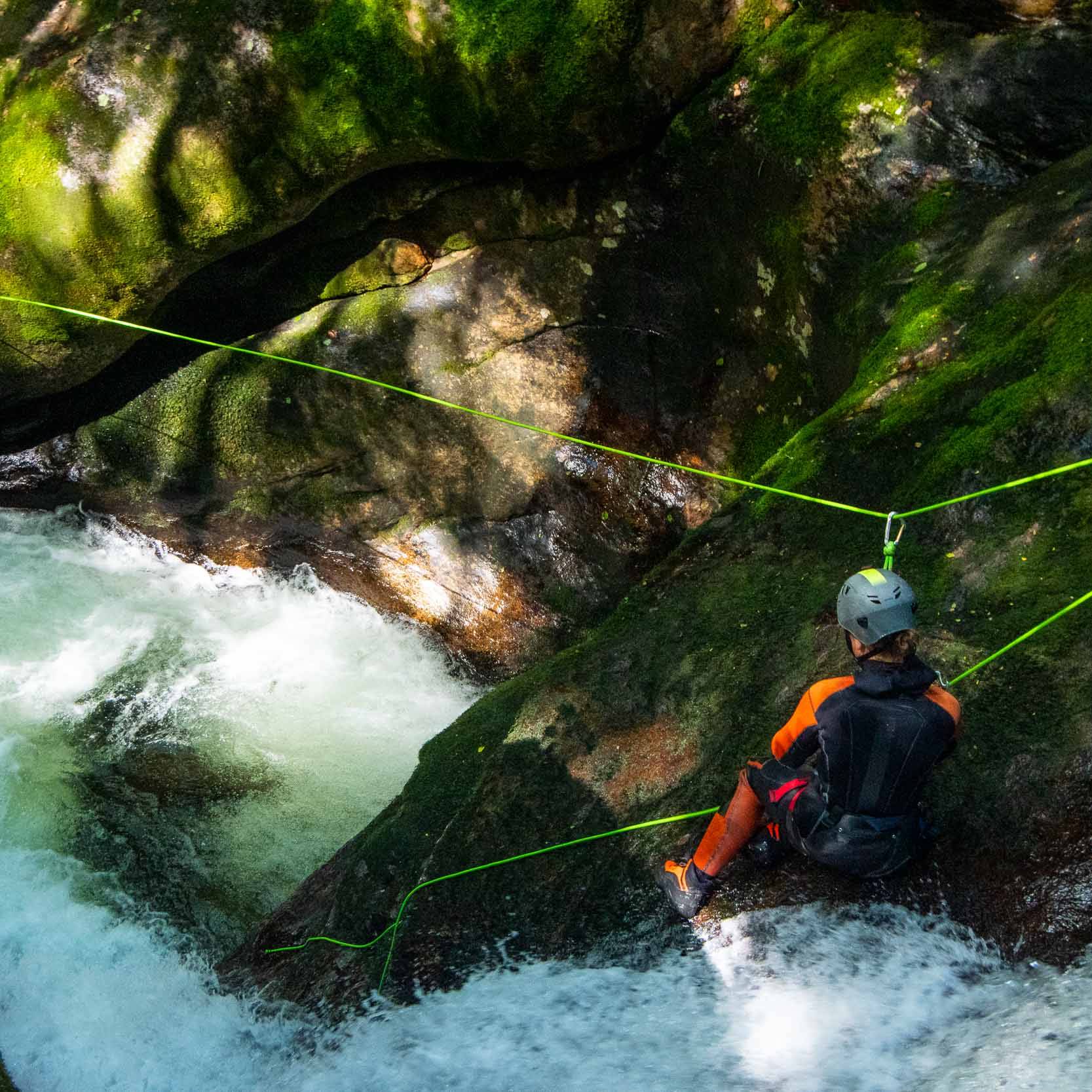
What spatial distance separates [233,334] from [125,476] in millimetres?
1638

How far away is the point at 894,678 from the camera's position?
3334 millimetres

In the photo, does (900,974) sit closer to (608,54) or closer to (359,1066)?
(359,1066)

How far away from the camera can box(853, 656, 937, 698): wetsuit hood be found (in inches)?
131

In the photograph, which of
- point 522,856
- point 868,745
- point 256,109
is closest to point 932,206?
point 868,745

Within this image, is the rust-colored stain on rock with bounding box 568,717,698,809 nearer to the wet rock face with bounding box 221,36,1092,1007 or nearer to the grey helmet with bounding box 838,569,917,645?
the wet rock face with bounding box 221,36,1092,1007

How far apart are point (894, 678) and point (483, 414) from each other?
3.12 metres

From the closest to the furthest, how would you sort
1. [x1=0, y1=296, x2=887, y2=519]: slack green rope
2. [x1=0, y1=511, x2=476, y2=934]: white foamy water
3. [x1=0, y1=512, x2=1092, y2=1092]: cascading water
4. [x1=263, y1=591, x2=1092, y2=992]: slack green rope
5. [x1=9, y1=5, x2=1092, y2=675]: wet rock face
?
[x1=0, y1=512, x2=1092, y2=1092]: cascading water, [x1=263, y1=591, x2=1092, y2=992]: slack green rope, [x1=0, y1=296, x2=887, y2=519]: slack green rope, [x1=9, y1=5, x2=1092, y2=675]: wet rock face, [x1=0, y1=511, x2=476, y2=934]: white foamy water

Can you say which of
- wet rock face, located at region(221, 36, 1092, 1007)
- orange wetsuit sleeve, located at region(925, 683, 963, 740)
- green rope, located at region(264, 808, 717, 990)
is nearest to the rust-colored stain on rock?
wet rock face, located at region(221, 36, 1092, 1007)

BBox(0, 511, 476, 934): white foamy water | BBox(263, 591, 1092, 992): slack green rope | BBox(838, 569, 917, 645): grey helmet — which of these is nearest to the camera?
BBox(838, 569, 917, 645): grey helmet

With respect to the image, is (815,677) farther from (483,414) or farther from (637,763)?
(483,414)

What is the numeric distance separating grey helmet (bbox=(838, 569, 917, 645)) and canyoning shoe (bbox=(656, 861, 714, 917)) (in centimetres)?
114

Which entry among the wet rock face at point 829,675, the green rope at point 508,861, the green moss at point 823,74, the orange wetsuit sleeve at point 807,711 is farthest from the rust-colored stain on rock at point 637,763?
the green moss at point 823,74

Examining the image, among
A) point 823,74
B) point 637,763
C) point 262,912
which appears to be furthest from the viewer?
point 823,74

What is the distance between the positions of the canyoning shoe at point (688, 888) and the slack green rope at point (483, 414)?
1.54 meters
